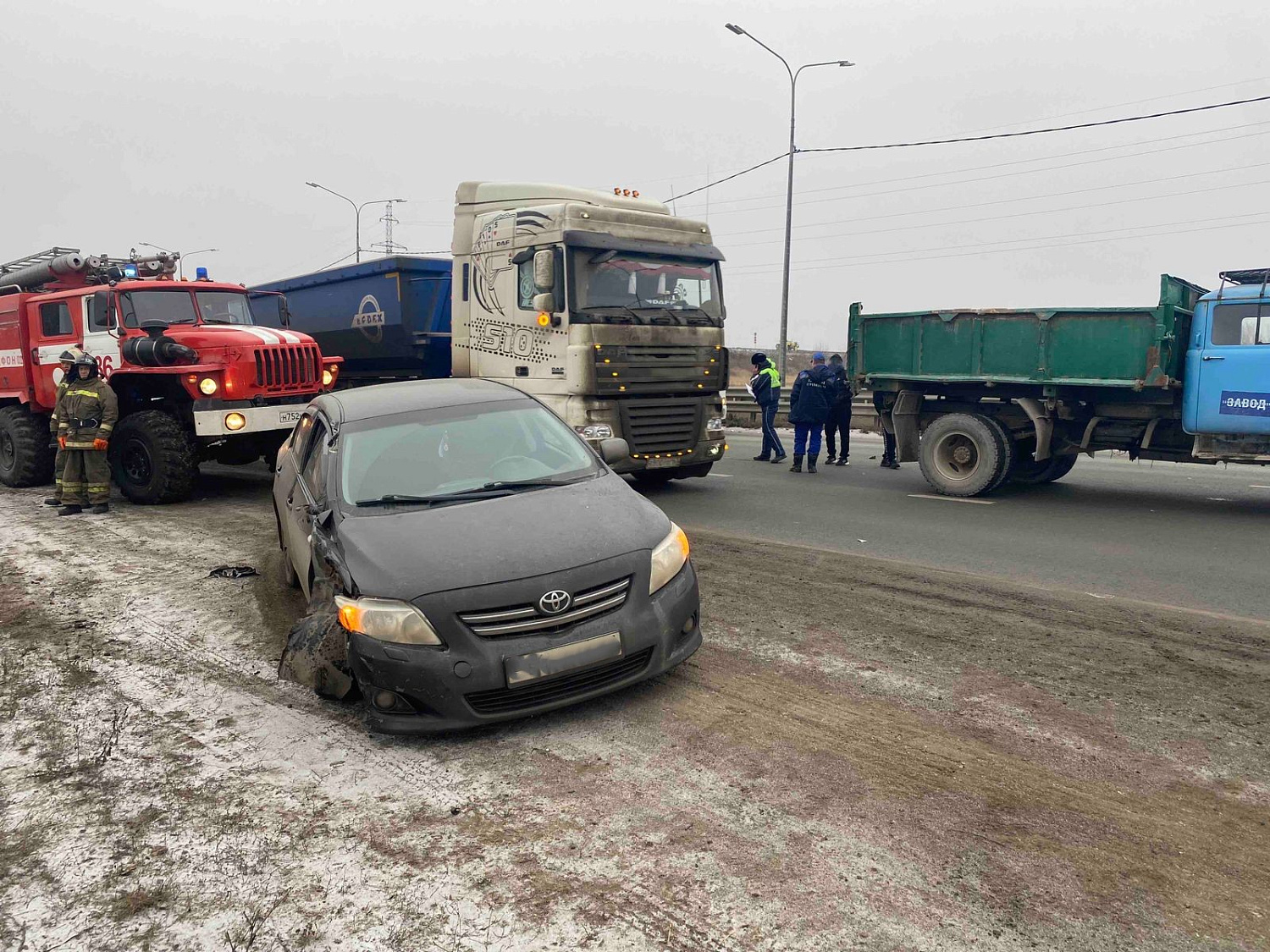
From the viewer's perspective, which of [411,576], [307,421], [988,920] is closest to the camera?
[988,920]

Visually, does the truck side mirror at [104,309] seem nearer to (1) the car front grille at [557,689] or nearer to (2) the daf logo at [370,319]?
(2) the daf logo at [370,319]

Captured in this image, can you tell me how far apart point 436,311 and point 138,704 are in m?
9.24

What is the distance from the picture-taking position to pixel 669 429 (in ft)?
35.0

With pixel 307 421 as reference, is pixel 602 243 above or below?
above

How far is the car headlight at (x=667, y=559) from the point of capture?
14.2ft

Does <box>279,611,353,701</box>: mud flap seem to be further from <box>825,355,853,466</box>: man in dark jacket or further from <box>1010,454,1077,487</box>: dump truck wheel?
<box>825,355,853,466</box>: man in dark jacket

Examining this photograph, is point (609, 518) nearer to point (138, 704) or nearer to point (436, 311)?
point (138, 704)

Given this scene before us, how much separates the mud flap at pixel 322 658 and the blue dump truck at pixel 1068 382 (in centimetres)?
851

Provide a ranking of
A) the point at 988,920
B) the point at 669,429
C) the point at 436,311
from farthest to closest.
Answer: the point at 436,311 → the point at 669,429 → the point at 988,920

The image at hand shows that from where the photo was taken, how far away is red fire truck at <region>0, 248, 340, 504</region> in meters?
10.5

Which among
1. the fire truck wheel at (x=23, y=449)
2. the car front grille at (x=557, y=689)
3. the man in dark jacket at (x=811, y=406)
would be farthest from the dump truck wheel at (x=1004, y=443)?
the fire truck wheel at (x=23, y=449)

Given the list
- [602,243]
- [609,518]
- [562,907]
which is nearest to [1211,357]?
[602,243]

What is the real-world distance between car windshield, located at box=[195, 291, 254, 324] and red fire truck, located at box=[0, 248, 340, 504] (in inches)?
0.5

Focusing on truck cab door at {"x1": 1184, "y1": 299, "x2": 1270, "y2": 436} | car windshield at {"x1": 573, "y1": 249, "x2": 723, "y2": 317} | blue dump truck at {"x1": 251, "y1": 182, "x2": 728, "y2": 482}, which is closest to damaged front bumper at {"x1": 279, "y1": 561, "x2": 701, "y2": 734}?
blue dump truck at {"x1": 251, "y1": 182, "x2": 728, "y2": 482}
